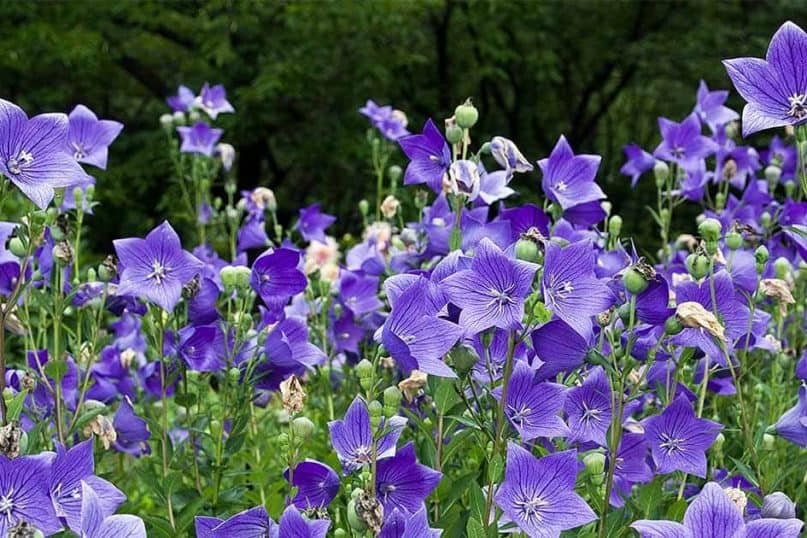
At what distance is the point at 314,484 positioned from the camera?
1668 millimetres

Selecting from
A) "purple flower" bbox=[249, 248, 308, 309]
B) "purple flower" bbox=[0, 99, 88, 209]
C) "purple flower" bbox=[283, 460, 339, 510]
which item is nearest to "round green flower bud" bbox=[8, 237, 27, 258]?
"purple flower" bbox=[0, 99, 88, 209]

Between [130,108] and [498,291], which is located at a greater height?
[498,291]

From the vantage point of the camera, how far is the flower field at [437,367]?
1503mm

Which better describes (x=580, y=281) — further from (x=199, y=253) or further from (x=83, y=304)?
(x=199, y=253)

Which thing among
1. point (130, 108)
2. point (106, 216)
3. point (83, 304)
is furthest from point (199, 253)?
point (130, 108)

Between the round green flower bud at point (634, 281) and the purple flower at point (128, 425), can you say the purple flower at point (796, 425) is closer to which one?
the round green flower bud at point (634, 281)

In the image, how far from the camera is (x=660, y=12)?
33.0ft

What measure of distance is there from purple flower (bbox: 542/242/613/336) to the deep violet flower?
0.06m

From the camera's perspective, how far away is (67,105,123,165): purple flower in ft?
7.98

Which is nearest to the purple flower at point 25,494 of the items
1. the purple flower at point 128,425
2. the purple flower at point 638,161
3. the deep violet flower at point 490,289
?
the deep violet flower at point 490,289

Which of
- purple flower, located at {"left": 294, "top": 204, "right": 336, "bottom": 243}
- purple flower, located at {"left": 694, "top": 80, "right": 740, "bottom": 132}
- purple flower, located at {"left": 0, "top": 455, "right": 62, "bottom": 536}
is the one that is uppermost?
purple flower, located at {"left": 0, "top": 455, "right": 62, "bottom": 536}

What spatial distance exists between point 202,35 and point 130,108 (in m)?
2.03

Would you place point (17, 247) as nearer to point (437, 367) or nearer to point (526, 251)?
point (437, 367)

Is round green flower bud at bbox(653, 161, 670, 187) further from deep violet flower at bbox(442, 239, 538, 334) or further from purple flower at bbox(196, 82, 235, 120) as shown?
purple flower at bbox(196, 82, 235, 120)
